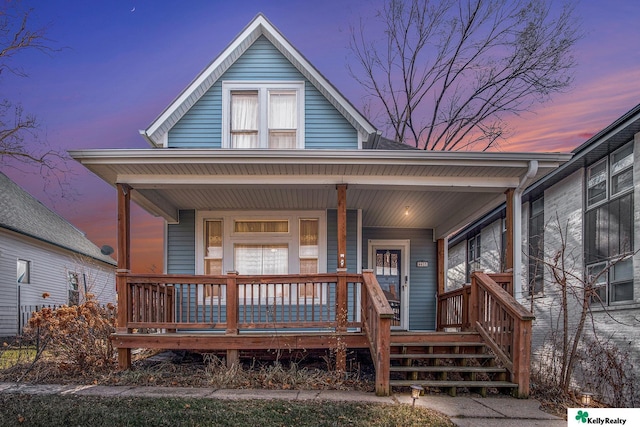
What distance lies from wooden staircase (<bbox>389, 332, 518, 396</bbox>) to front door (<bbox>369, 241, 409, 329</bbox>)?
400cm

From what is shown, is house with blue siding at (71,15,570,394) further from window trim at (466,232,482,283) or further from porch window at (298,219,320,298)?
window trim at (466,232,482,283)

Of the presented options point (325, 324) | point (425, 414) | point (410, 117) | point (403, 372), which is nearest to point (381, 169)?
point (325, 324)

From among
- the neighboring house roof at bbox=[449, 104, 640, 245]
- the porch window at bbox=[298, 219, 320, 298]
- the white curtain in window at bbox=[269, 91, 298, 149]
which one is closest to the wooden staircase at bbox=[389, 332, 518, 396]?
the porch window at bbox=[298, 219, 320, 298]

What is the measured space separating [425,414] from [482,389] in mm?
1456

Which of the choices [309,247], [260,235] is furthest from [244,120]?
[309,247]

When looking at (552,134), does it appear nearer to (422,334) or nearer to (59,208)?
(422,334)

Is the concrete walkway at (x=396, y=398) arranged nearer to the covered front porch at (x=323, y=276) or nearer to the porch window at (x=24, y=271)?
the covered front porch at (x=323, y=276)

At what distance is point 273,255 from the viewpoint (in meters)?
9.71

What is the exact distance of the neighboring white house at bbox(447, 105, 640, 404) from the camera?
9305 millimetres

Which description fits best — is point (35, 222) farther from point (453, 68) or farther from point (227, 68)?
point (453, 68)

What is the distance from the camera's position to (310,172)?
24.4 feet

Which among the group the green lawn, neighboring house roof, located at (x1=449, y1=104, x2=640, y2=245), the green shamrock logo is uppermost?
neighboring house roof, located at (x1=449, y1=104, x2=640, y2=245)
